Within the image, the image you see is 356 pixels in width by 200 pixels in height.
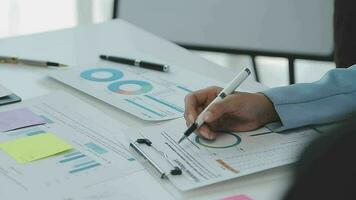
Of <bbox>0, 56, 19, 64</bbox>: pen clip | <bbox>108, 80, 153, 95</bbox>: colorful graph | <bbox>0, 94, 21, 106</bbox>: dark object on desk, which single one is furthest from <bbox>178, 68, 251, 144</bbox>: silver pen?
<bbox>0, 56, 19, 64</bbox>: pen clip

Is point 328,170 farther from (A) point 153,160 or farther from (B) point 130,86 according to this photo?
(B) point 130,86

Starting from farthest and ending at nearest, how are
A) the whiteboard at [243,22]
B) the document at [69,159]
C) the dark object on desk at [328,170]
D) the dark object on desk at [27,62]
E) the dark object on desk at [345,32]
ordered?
1. the whiteboard at [243,22]
2. the dark object on desk at [345,32]
3. the dark object on desk at [27,62]
4. the document at [69,159]
5. the dark object on desk at [328,170]

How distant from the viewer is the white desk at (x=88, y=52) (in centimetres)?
114

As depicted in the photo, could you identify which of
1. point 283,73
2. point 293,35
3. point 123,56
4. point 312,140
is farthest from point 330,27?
point 312,140

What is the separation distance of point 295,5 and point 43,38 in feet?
3.01

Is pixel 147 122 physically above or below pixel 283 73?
above

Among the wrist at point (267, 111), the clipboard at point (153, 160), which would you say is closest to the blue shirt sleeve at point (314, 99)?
the wrist at point (267, 111)

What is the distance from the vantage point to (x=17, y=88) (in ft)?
3.74

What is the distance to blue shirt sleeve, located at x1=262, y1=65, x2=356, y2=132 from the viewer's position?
3.07ft

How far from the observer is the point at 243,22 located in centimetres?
198

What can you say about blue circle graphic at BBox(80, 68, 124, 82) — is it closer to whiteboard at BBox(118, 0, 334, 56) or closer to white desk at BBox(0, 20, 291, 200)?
white desk at BBox(0, 20, 291, 200)

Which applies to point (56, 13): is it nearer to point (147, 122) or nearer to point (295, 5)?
point (295, 5)

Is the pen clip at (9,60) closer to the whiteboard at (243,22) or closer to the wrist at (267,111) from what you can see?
the wrist at (267,111)

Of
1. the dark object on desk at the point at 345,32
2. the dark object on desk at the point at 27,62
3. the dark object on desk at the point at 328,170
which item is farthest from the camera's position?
the dark object on desk at the point at 345,32
